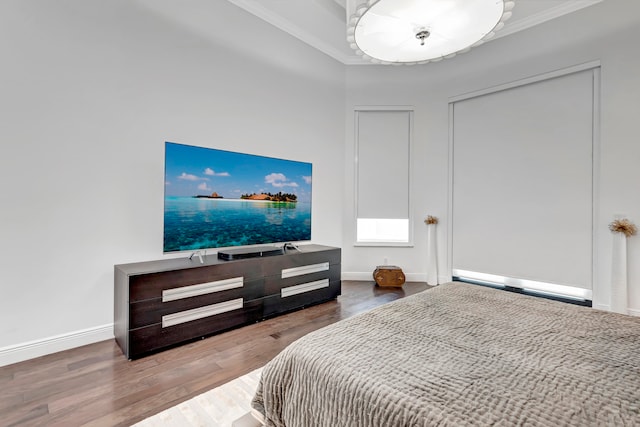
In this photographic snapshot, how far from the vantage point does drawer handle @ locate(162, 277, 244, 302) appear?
7.59 ft

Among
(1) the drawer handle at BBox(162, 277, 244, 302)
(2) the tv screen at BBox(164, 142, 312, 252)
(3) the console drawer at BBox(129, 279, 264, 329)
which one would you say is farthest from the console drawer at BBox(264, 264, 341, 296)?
(2) the tv screen at BBox(164, 142, 312, 252)

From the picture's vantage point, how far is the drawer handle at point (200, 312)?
230cm

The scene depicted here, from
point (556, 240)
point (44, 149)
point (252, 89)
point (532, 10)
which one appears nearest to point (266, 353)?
point (44, 149)

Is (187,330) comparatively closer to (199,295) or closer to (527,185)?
(199,295)

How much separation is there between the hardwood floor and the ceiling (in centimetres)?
349

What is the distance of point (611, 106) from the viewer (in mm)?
3125

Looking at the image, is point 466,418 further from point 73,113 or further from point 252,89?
point 252,89

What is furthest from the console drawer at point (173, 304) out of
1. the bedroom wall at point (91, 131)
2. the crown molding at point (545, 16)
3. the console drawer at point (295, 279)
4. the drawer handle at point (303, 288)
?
the crown molding at point (545, 16)

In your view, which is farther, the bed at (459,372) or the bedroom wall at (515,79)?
the bedroom wall at (515,79)

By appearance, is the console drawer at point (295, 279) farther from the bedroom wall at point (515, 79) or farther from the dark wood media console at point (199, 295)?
the bedroom wall at point (515, 79)

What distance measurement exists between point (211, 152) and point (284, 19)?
6.52 feet

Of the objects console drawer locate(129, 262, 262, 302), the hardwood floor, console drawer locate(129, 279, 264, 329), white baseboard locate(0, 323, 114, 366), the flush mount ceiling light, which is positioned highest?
the flush mount ceiling light

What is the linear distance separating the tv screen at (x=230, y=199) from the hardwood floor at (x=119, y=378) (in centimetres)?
94

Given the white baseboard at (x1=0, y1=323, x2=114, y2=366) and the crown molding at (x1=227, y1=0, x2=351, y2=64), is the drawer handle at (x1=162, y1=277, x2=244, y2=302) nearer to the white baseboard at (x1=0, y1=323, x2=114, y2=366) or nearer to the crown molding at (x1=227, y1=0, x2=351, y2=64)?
the white baseboard at (x1=0, y1=323, x2=114, y2=366)
